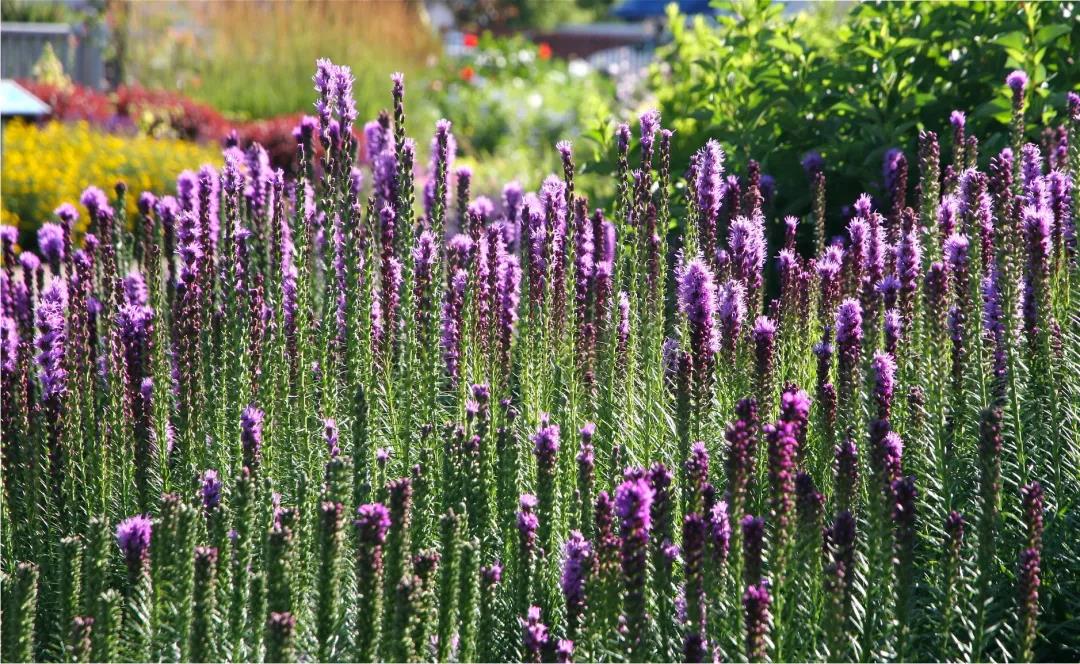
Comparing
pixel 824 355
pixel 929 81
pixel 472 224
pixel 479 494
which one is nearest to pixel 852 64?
pixel 929 81

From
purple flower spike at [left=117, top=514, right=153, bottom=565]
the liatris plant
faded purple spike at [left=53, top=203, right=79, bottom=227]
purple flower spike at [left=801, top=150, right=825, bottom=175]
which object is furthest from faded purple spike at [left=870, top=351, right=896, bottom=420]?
purple flower spike at [left=801, top=150, right=825, bottom=175]

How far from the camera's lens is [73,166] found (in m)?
11.3

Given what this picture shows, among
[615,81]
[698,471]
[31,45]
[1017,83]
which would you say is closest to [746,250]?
[1017,83]

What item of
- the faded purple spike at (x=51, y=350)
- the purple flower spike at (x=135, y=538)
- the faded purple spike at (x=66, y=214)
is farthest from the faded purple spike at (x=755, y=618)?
the faded purple spike at (x=66, y=214)

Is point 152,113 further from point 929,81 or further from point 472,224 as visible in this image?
point 472,224

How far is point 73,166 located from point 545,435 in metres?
9.71

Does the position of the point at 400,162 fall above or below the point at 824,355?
above

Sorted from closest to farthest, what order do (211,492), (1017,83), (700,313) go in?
(211,492)
(700,313)
(1017,83)

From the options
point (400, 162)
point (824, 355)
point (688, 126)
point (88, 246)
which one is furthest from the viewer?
point (688, 126)

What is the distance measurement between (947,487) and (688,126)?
401 cm

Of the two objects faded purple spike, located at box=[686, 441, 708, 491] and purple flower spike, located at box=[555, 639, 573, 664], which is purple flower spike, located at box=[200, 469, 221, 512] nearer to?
purple flower spike, located at box=[555, 639, 573, 664]

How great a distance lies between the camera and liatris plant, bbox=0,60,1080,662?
8.03 ft

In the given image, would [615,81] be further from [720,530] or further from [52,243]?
[720,530]

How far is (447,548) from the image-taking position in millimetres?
2539
